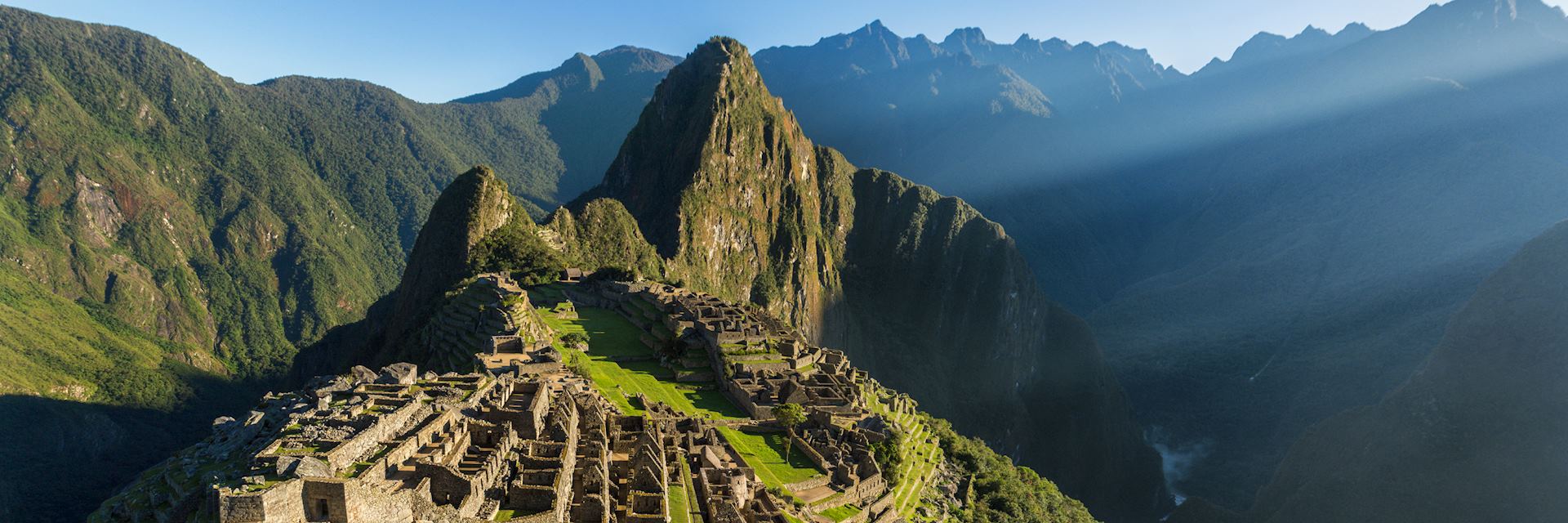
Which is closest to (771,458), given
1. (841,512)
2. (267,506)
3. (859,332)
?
(841,512)

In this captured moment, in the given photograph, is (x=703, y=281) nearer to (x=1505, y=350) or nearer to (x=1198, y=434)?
(x=1198, y=434)

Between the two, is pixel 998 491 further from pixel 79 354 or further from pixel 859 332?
pixel 79 354

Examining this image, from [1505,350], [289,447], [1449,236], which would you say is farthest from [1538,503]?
[1449,236]

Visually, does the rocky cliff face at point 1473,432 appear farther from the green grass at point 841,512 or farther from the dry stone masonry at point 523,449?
the green grass at point 841,512

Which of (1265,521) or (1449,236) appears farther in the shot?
(1449,236)

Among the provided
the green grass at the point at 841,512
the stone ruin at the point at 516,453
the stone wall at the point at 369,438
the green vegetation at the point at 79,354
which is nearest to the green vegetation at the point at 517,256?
the stone ruin at the point at 516,453

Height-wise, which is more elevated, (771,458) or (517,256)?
(517,256)
